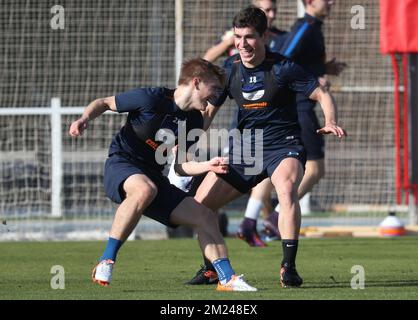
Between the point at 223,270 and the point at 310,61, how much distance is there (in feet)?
15.1

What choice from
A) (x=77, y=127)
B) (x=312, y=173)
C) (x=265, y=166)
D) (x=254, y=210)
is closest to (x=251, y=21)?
(x=265, y=166)

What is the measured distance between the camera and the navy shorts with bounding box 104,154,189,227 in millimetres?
7574

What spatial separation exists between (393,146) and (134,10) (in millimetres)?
4058

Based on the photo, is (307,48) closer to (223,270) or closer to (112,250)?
(223,270)

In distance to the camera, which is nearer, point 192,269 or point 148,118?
point 148,118

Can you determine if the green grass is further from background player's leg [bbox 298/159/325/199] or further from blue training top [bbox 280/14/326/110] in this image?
blue training top [bbox 280/14/326/110]

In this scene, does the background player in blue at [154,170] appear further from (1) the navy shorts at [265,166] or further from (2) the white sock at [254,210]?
(2) the white sock at [254,210]

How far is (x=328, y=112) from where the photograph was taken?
805 centimetres

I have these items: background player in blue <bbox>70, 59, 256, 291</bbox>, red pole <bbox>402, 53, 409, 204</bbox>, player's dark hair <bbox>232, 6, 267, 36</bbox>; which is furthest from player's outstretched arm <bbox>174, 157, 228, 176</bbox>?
red pole <bbox>402, 53, 409, 204</bbox>

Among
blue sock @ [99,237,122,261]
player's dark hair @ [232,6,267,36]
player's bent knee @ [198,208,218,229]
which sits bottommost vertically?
blue sock @ [99,237,122,261]

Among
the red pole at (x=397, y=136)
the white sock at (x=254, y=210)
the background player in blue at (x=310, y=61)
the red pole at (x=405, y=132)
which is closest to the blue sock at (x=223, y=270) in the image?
the white sock at (x=254, y=210)

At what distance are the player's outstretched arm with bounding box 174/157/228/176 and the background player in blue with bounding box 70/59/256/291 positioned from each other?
12 mm

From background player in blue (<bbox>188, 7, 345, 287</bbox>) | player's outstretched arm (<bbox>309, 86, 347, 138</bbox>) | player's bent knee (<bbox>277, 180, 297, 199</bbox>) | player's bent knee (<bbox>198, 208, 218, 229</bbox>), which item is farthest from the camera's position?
background player in blue (<bbox>188, 7, 345, 287</bbox>)

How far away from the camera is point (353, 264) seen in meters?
9.63
